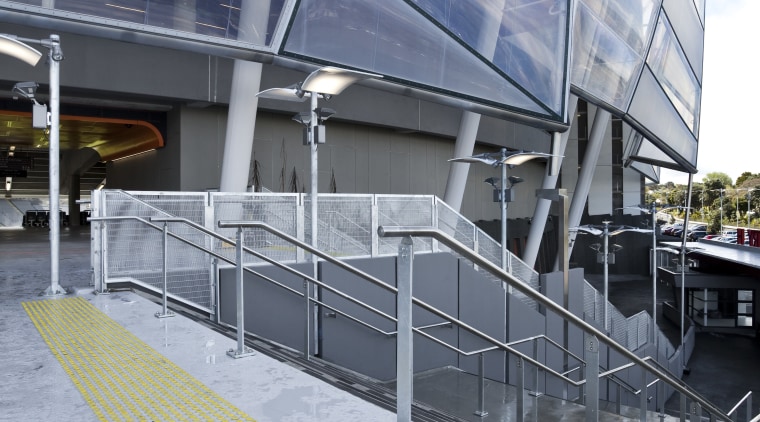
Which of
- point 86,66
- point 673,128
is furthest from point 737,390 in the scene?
point 86,66

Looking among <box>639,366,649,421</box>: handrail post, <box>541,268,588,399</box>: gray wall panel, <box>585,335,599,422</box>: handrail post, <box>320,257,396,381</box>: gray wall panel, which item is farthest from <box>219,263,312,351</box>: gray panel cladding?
<box>541,268,588,399</box>: gray wall panel

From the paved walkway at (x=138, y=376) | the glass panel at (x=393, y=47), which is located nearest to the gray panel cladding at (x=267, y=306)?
the paved walkway at (x=138, y=376)

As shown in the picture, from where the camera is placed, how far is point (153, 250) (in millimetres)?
8977

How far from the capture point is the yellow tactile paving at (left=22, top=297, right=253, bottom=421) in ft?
12.8

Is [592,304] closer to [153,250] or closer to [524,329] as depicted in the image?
[524,329]

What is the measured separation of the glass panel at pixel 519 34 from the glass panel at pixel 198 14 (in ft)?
13.9

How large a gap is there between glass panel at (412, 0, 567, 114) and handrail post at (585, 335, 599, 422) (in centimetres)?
1271

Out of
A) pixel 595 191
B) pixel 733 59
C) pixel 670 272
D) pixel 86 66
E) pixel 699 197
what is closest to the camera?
pixel 86 66

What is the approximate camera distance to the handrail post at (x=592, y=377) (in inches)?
157

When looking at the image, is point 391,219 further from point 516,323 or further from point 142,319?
point 142,319

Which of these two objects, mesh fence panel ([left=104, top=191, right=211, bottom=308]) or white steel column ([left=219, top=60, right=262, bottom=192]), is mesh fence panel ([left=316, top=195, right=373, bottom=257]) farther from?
white steel column ([left=219, top=60, right=262, bottom=192])

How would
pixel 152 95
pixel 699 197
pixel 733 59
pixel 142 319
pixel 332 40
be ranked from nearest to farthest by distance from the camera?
pixel 142 319, pixel 332 40, pixel 152 95, pixel 699 197, pixel 733 59

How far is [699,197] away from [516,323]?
114695mm

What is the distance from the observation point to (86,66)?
1598 cm
